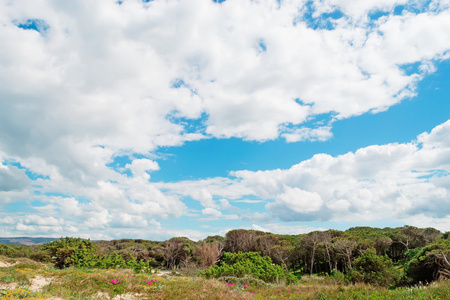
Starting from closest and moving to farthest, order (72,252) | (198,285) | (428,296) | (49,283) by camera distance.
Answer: (428,296)
(49,283)
(198,285)
(72,252)

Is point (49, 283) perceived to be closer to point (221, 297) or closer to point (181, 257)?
point (221, 297)

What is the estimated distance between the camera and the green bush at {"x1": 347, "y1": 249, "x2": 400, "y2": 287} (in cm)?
2273

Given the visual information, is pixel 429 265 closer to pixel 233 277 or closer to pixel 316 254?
pixel 233 277

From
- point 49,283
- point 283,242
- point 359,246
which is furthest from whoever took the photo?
point 283,242

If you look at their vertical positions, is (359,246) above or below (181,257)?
above

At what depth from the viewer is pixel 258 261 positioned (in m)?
22.4

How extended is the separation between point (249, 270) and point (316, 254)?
36.2 metres

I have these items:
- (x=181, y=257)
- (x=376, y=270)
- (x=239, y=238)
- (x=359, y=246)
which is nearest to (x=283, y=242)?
(x=239, y=238)

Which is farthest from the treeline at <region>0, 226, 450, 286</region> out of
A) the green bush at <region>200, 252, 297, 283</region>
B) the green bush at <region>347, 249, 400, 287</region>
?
the green bush at <region>200, 252, 297, 283</region>

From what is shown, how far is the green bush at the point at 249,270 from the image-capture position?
68.6ft

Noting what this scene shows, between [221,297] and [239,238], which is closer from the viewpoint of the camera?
[221,297]

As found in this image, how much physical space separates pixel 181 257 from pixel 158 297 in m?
54.0

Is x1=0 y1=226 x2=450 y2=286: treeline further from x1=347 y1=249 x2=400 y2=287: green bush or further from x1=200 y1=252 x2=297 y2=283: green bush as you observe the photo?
x1=200 y1=252 x2=297 y2=283: green bush

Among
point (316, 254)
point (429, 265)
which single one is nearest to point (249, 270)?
point (429, 265)
